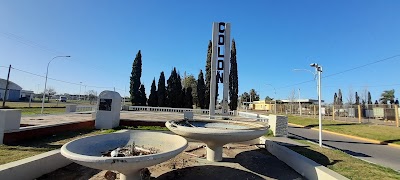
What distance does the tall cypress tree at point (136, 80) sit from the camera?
128 ft

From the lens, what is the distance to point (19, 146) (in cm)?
723

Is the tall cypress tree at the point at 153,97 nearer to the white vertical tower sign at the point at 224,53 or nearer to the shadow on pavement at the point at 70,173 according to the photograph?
the white vertical tower sign at the point at 224,53

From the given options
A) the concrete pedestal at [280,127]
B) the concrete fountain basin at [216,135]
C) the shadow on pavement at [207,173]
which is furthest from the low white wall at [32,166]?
the concrete pedestal at [280,127]

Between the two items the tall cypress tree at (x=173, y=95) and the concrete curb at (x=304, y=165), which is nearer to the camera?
the concrete curb at (x=304, y=165)

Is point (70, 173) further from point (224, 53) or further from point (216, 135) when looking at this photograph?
point (224, 53)

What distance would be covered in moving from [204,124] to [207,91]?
25328 mm

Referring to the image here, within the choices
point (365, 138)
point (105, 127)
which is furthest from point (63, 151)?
point (365, 138)

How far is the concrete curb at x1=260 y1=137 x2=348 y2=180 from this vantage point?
16.5 feet

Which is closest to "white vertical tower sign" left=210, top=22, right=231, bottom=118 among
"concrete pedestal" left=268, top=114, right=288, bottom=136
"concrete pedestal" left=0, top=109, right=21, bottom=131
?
"concrete pedestal" left=268, top=114, right=288, bottom=136

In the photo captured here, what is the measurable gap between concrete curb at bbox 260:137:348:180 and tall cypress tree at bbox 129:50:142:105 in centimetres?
3302

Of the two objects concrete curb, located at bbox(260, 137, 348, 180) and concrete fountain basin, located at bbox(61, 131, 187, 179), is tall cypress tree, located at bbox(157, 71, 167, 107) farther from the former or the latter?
→ concrete fountain basin, located at bbox(61, 131, 187, 179)

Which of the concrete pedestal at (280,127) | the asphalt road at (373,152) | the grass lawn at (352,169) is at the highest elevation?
the concrete pedestal at (280,127)

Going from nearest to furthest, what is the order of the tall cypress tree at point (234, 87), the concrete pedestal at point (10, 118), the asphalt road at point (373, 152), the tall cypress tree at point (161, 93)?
the concrete pedestal at point (10, 118)
the asphalt road at point (373, 152)
the tall cypress tree at point (234, 87)
the tall cypress tree at point (161, 93)

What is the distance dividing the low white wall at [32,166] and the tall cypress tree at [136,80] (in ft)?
111
